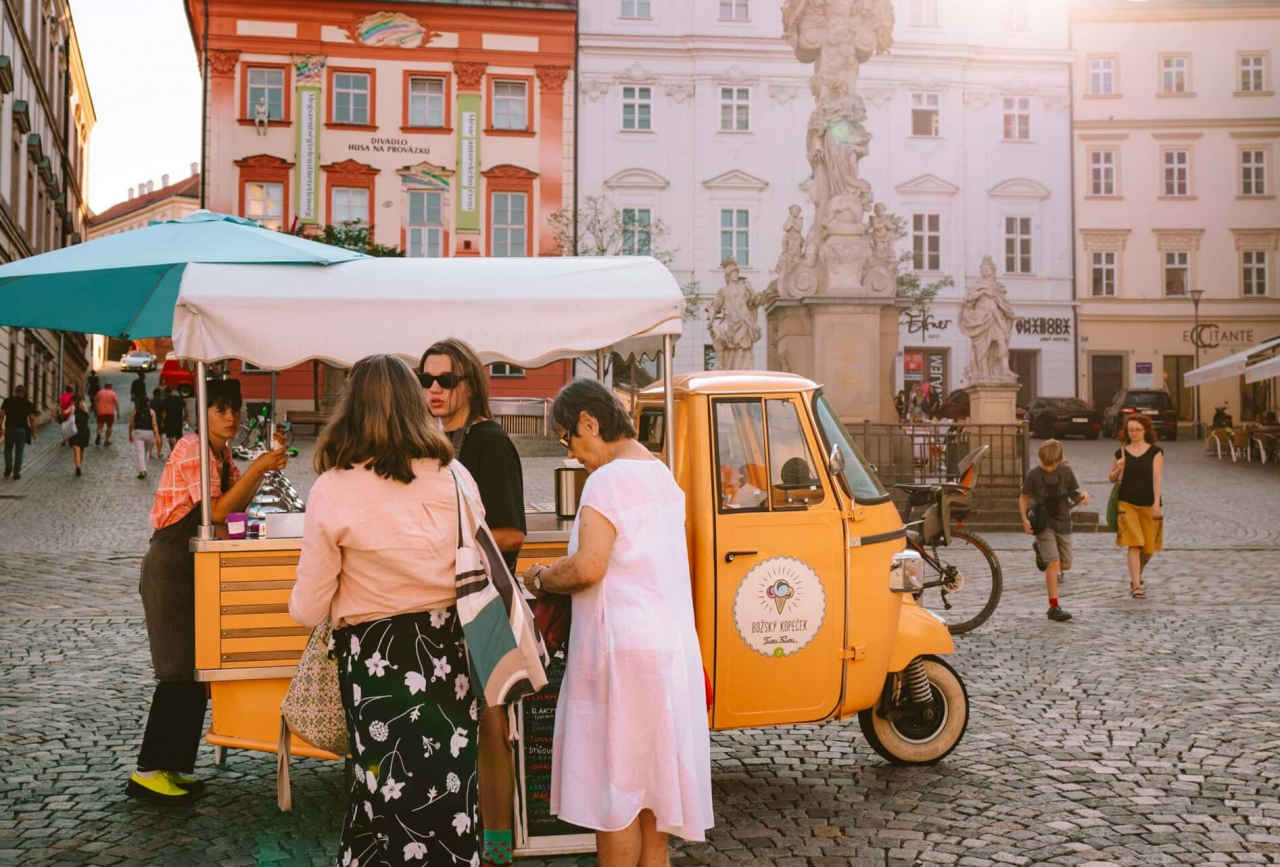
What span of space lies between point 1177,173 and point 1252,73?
16.3 feet

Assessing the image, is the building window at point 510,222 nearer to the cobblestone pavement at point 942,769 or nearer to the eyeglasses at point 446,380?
the cobblestone pavement at point 942,769

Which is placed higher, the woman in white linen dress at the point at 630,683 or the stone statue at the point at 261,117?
the stone statue at the point at 261,117

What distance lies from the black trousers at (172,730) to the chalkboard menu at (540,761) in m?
1.61

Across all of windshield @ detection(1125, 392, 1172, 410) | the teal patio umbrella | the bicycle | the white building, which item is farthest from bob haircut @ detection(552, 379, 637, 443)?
the white building

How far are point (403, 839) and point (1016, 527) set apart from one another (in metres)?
14.9

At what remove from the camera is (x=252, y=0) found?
40500mm

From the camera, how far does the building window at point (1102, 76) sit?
46562mm

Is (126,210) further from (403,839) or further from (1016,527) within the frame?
(403,839)

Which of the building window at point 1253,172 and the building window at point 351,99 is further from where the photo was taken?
the building window at point 1253,172

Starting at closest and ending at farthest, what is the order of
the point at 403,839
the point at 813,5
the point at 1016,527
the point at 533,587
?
the point at 403,839
the point at 533,587
the point at 1016,527
the point at 813,5

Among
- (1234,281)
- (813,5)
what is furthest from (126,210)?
(813,5)

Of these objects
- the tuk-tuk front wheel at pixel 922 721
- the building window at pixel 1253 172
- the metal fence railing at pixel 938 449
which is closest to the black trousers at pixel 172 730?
the tuk-tuk front wheel at pixel 922 721

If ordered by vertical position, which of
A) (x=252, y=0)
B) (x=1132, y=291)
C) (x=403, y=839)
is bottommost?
(x=403, y=839)

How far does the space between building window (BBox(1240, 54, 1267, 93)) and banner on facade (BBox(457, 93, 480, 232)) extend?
95.4ft
